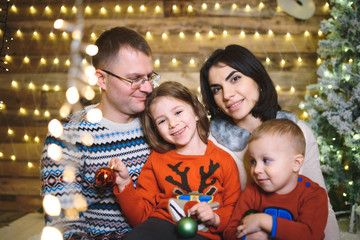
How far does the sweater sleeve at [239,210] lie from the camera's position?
1169 mm

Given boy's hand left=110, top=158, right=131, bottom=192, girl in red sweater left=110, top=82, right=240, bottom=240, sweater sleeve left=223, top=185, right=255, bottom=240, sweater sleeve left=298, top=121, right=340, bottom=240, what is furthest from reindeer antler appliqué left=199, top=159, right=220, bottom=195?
sweater sleeve left=298, top=121, right=340, bottom=240

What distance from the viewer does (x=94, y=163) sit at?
4.43 ft

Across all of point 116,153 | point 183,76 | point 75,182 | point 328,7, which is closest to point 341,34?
point 328,7

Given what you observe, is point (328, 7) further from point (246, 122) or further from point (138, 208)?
point (138, 208)

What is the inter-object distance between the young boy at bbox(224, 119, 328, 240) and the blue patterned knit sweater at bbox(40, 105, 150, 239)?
0.60m

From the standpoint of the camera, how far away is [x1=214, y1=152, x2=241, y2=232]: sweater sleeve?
4.07ft

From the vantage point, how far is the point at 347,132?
6.40ft

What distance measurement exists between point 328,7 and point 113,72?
236 centimetres

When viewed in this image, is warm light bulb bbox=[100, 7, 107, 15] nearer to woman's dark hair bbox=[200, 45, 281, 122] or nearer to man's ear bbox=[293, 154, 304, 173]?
woman's dark hair bbox=[200, 45, 281, 122]

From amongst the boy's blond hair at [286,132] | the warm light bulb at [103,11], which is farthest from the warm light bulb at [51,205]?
the warm light bulb at [103,11]

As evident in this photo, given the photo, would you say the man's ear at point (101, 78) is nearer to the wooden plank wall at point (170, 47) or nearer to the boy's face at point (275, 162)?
the boy's face at point (275, 162)

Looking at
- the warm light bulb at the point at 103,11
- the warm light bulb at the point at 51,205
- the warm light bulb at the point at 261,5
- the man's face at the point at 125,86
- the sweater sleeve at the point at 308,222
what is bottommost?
the sweater sleeve at the point at 308,222

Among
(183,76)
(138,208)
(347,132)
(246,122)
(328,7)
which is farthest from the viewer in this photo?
(183,76)

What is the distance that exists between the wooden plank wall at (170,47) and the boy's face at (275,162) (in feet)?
5.67
